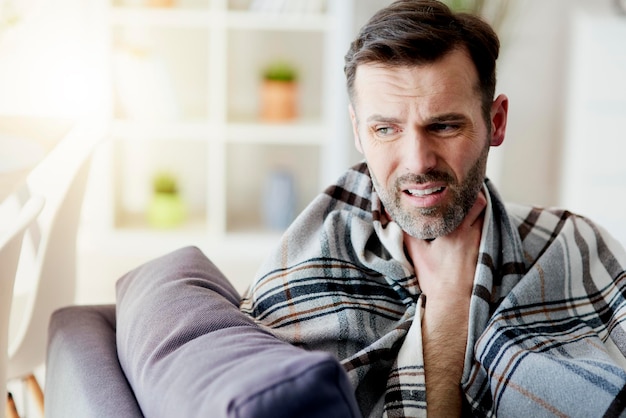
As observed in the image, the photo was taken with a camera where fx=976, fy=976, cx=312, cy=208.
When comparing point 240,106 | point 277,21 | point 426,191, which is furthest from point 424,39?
point 240,106

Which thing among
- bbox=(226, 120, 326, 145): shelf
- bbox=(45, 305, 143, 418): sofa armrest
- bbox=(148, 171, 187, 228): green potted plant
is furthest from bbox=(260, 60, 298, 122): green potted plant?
bbox=(45, 305, 143, 418): sofa armrest

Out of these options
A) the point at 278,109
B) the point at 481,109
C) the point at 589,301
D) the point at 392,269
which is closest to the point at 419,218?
the point at 392,269

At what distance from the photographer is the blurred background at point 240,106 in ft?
13.1

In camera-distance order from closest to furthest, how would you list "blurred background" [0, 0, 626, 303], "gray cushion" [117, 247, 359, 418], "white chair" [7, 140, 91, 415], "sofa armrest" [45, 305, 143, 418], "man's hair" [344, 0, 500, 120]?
"gray cushion" [117, 247, 359, 418], "sofa armrest" [45, 305, 143, 418], "man's hair" [344, 0, 500, 120], "white chair" [7, 140, 91, 415], "blurred background" [0, 0, 626, 303]

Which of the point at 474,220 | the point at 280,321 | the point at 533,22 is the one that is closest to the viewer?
the point at 280,321

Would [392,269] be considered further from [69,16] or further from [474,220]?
[69,16]

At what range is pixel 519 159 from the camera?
4.50 m

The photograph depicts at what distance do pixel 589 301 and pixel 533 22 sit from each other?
2.93 metres

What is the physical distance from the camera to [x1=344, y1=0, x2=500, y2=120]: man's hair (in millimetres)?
1571

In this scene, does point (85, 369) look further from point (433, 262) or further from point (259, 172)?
point (259, 172)

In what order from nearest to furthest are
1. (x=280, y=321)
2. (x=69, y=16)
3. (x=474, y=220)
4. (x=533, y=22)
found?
(x=280, y=321) → (x=474, y=220) → (x=69, y=16) → (x=533, y=22)

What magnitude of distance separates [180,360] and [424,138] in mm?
625

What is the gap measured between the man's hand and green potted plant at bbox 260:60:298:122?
2515 mm

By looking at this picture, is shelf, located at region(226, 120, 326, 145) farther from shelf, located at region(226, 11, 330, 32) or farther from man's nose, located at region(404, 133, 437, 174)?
man's nose, located at region(404, 133, 437, 174)
